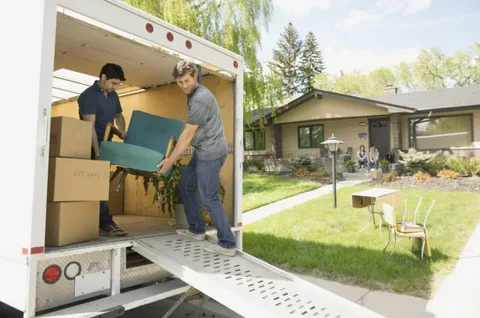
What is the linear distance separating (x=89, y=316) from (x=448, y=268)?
4.72 meters

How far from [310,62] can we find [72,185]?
4225 cm

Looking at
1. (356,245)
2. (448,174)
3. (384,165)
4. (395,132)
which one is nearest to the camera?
(356,245)

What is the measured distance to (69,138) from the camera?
9.15 feet

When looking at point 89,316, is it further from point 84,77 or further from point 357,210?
point 357,210

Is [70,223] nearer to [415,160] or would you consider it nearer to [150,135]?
[150,135]

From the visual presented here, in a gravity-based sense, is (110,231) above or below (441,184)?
below

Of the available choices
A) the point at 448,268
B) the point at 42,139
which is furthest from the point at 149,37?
the point at 448,268

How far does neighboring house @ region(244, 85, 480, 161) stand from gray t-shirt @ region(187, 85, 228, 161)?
15.2m

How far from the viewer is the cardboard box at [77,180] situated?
8.54 ft

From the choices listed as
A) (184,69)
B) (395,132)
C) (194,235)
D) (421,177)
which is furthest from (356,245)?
(395,132)

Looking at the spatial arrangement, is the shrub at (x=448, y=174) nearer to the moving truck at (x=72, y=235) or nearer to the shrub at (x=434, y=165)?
the shrub at (x=434, y=165)

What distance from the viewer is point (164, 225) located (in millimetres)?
4250

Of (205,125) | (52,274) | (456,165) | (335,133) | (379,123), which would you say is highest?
(379,123)

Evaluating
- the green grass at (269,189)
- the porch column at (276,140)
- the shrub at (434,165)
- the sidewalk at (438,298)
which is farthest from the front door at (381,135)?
the sidewalk at (438,298)
